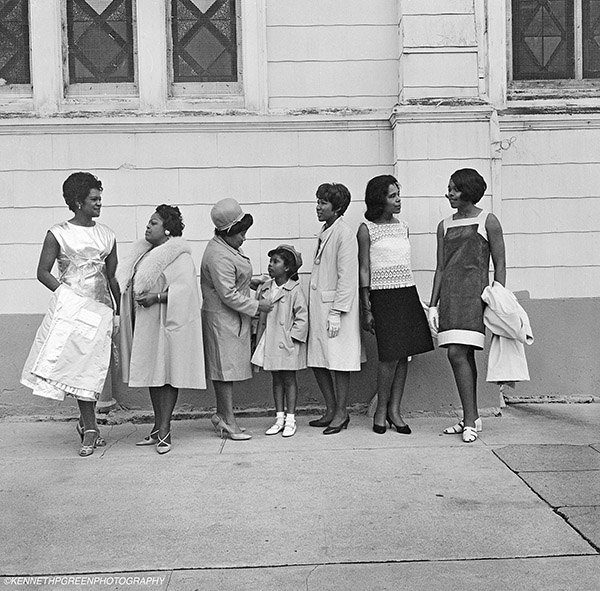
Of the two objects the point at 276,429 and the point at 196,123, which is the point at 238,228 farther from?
the point at 276,429

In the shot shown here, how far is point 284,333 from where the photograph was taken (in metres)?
6.86

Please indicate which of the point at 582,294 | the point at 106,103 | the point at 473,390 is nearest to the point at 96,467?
the point at 473,390

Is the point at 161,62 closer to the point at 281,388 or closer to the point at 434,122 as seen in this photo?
the point at 434,122

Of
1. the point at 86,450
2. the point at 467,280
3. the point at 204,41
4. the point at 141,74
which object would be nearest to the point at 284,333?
the point at 467,280

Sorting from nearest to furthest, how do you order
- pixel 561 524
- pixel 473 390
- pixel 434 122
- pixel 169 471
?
pixel 561 524 < pixel 169 471 < pixel 473 390 < pixel 434 122

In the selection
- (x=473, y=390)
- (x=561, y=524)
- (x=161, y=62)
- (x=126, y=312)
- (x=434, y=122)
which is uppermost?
(x=161, y=62)

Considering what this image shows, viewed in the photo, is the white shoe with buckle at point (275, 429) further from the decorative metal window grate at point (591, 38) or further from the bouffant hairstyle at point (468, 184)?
the decorative metal window grate at point (591, 38)

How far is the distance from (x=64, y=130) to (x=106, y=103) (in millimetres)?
427

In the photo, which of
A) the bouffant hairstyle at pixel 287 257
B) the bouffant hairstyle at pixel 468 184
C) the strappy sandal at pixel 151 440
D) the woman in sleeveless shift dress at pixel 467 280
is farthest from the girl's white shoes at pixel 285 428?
the bouffant hairstyle at pixel 468 184

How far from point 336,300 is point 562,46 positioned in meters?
3.23

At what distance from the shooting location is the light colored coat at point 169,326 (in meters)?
6.41

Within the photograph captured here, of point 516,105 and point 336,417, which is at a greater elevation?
point 516,105

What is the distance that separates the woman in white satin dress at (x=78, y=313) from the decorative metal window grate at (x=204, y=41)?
1.87 metres

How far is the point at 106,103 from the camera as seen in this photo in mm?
7723
